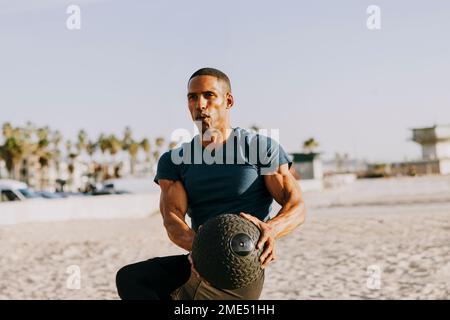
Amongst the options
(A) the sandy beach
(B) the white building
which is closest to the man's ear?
(A) the sandy beach

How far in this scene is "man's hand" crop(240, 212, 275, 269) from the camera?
9.23ft

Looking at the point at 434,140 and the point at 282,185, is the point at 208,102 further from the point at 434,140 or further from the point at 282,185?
the point at 434,140

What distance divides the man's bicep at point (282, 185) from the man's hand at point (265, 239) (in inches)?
10.0

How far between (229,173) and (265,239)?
1.28 ft

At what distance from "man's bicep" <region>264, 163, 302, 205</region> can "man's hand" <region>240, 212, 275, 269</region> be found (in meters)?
0.25

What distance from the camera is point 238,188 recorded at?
3.02 m

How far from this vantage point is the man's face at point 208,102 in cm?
301

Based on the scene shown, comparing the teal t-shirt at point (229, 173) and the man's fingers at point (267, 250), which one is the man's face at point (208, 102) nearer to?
the teal t-shirt at point (229, 173)

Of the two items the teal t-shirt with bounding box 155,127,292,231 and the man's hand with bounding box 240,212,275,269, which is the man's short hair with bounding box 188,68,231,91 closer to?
the teal t-shirt with bounding box 155,127,292,231

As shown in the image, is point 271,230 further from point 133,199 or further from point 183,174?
point 133,199

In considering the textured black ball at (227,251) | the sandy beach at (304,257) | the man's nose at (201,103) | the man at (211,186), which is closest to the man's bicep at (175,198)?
the man at (211,186)

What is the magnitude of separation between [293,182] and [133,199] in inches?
1016

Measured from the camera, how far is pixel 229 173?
3.00m

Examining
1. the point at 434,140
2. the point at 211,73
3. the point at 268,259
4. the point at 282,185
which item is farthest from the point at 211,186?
the point at 434,140
